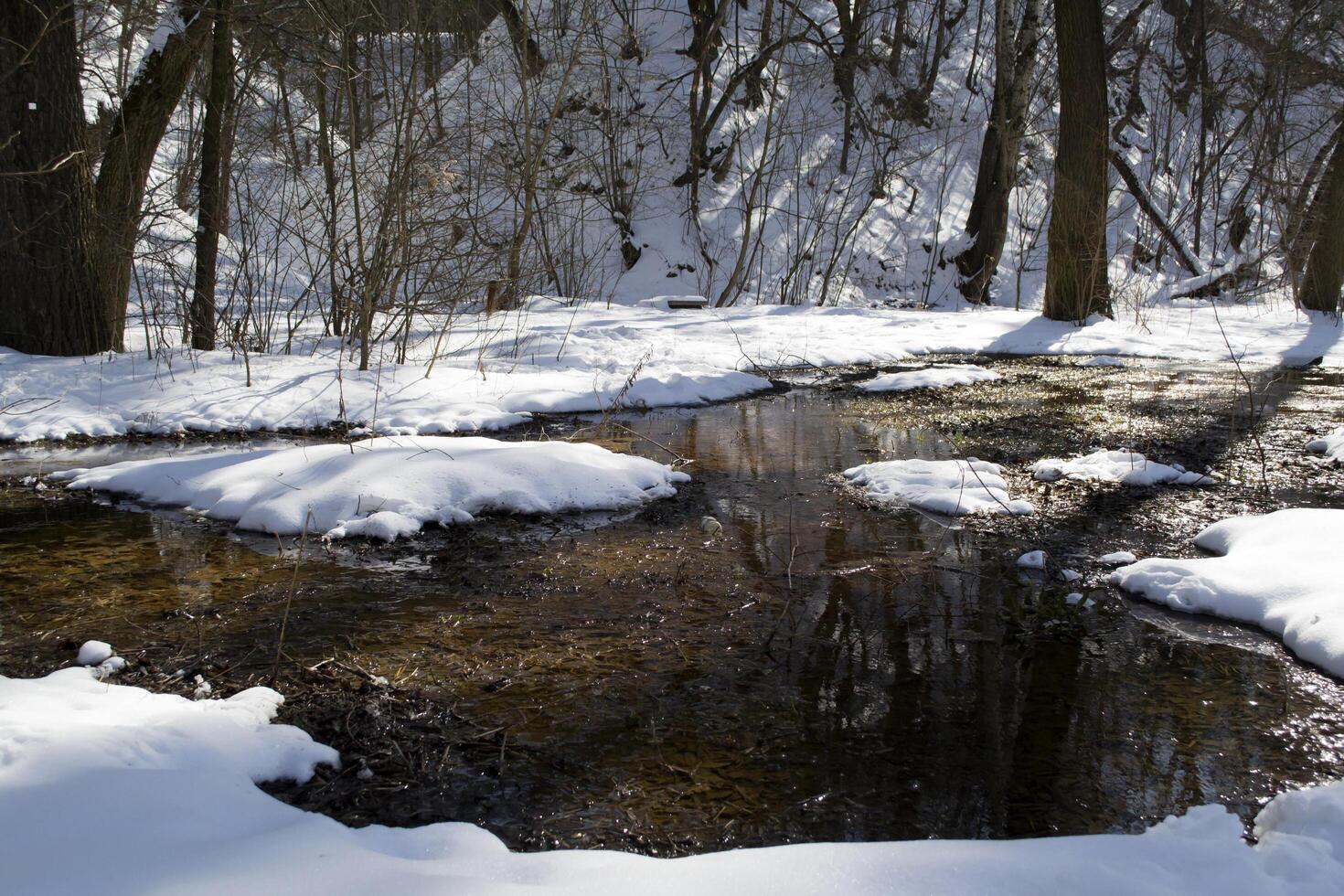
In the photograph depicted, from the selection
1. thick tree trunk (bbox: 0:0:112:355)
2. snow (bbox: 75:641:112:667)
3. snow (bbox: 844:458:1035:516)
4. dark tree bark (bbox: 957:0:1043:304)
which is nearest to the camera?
snow (bbox: 75:641:112:667)

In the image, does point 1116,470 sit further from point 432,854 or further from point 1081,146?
point 1081,146

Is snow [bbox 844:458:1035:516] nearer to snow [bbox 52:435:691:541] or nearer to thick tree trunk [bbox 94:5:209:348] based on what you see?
snow [bbox 52:435:691:541]

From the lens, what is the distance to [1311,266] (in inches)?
542

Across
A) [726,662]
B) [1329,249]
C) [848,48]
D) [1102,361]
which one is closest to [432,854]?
[726,662]

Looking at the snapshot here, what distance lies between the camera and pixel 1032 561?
4027 mm

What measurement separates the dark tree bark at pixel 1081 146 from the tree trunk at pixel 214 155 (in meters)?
9.70

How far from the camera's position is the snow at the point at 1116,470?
5.37m

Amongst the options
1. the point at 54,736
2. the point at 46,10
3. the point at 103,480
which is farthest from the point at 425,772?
the point at 46,10

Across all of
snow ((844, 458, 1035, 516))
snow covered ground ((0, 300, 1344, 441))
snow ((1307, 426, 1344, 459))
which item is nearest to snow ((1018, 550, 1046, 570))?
snow ((844, 458, 1035, 516))

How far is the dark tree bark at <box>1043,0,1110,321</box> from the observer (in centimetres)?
1191

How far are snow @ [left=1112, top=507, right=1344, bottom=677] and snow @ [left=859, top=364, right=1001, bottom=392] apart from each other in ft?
15.3

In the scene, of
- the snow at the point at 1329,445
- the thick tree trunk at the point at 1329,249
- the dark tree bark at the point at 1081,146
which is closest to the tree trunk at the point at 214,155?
the snow at the point at 1329,445

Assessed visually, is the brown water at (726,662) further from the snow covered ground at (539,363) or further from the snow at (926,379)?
the snow at (926,379)

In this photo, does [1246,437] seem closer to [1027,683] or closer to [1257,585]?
A: [1257,585]
